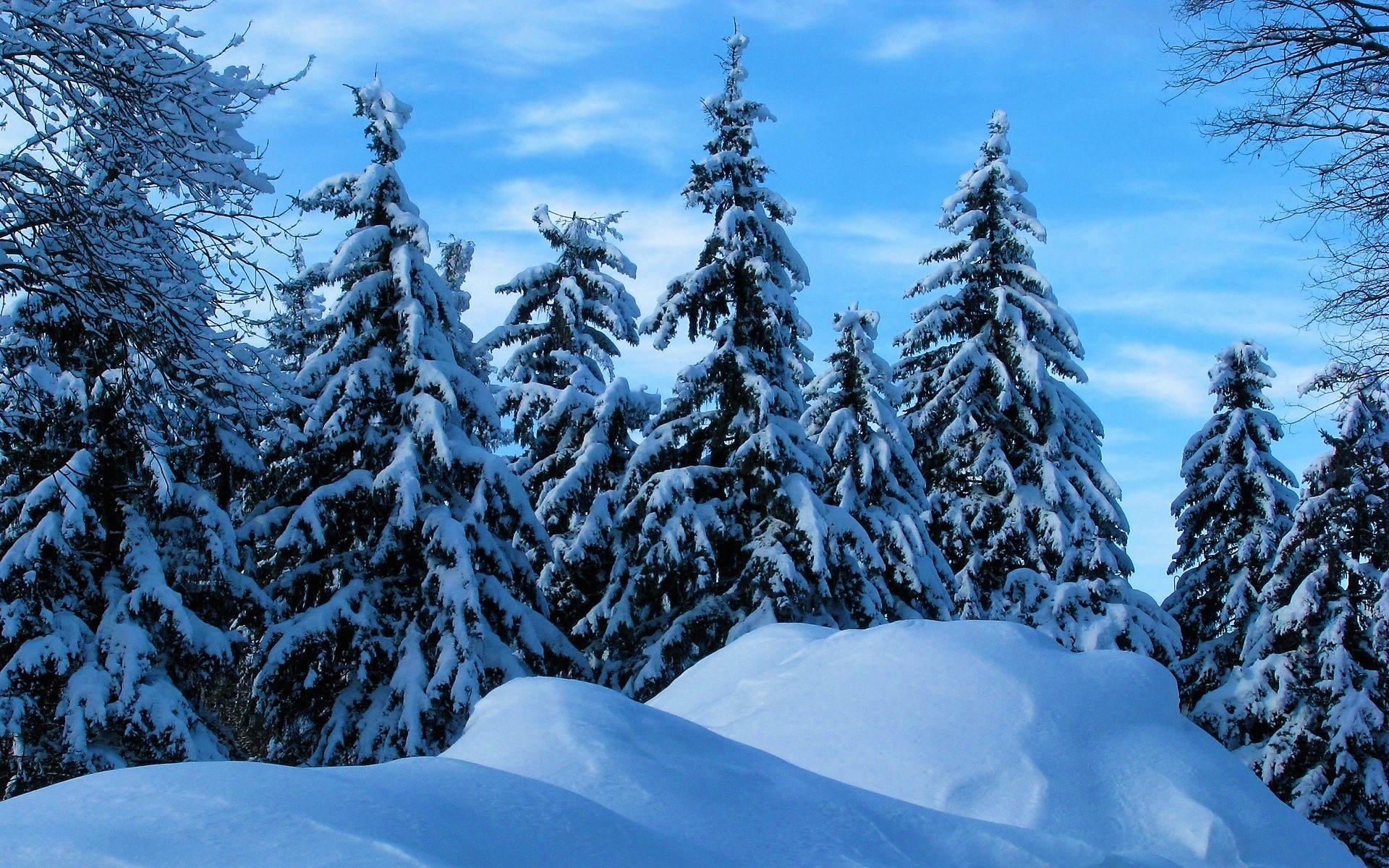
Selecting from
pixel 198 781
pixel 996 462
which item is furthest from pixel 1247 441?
pixel 198 781

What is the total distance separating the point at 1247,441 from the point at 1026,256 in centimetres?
610

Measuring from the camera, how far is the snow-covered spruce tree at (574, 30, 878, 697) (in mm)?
17781

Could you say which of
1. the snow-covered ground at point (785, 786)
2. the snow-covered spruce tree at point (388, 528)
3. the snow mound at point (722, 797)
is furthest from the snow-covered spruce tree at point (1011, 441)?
the snow mound at point (722, 797)

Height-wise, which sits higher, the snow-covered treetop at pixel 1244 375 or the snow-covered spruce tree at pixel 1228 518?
the snow-covered treetop at pixel 1244 375

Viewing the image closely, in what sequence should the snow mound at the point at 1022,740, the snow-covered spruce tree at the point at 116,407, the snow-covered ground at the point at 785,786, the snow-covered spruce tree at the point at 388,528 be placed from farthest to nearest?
the snow-covered spruce tree at the point at 388,528
the snow-covered spruce tree at the point at 116,407
the snow mound at the point at 1022,740
the snow-covered ground at the point at 785,786

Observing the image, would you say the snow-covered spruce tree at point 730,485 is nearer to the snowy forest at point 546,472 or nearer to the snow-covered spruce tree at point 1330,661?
the snowy forest at point 546,472

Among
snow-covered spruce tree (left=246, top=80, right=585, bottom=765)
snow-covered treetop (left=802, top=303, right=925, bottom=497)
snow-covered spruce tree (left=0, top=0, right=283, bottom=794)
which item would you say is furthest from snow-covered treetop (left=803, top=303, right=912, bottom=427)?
snow-covered spruce tree (left=0, top=0, right=283, bottom=794)

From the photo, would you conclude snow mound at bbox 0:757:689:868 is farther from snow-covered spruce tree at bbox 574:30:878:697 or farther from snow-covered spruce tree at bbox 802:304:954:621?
snow-covered spruce tree at bbox 802:304:954:621

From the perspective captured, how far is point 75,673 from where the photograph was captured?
14109 millimetres

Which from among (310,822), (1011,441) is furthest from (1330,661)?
(310,822)

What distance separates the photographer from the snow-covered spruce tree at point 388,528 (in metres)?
16.5

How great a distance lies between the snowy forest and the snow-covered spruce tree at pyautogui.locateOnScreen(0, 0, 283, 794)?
5 cm

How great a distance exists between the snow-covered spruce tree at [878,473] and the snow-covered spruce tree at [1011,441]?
1.94 m

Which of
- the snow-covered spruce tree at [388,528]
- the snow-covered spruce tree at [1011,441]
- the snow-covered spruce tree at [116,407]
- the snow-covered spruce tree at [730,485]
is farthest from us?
the snow-covered spruce tree at [1011,441]
